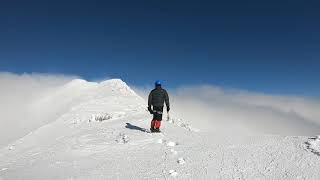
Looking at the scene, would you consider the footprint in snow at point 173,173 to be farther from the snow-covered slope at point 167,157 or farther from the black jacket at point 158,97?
the black jacket at point 158,97

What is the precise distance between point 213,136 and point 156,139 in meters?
2.27

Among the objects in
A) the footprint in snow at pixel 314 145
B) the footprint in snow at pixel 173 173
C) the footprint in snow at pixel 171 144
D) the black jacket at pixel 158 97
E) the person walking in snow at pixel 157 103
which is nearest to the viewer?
the footprint in snow at pixel 173 173

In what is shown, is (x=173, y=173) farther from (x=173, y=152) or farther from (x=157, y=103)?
(x=157, y=103)

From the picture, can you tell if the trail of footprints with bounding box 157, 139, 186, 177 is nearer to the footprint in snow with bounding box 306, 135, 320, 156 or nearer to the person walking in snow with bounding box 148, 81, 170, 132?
the person walking in snow with bounding box 148, 81, 170, 132

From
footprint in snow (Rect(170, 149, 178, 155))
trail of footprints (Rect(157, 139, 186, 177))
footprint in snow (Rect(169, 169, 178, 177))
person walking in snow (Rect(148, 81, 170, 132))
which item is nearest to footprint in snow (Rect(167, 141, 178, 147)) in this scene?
trail of footprints (Rect(157, 139, 186, 177))

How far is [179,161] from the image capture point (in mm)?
12477

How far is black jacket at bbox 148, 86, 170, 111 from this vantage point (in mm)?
18422

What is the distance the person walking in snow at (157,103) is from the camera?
1828cm

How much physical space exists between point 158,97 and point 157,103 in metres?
0.28

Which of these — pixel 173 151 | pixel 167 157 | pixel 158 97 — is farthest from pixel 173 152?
pixel 158 97

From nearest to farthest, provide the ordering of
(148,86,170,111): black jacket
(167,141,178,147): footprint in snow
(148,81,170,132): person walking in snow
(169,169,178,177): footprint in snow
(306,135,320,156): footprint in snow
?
(169,169,178,177): footprint in snow → (306,135,320,156): footprint in snow → (167,141,178,147): footprint in snow → (148,81,170,132): person walking in snow → (148,86,170,111): black jacket

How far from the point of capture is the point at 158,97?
18.5 m

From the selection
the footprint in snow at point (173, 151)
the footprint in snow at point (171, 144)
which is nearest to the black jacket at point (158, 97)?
the footprint in snow at point (171, 144)

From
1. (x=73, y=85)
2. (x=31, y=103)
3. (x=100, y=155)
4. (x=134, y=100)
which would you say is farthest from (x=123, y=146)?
(x=31, y=103)
